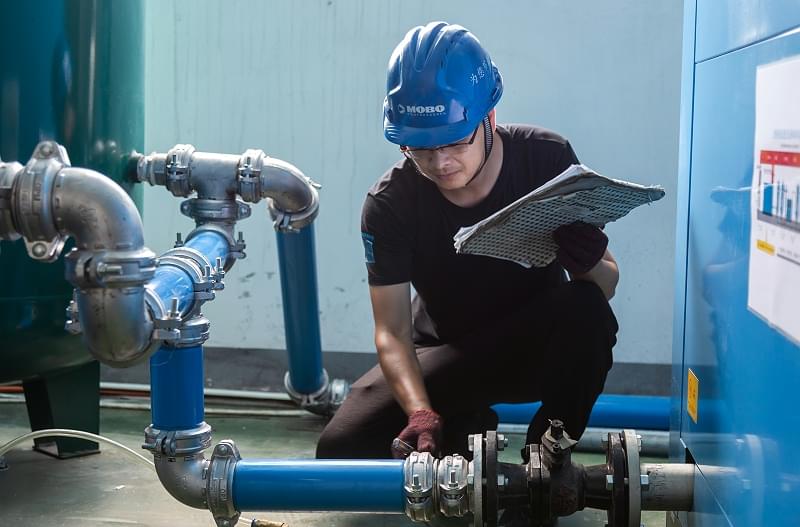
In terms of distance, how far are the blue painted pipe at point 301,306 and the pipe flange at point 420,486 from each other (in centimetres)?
93

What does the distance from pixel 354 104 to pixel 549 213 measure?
135cm

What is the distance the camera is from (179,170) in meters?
1.99

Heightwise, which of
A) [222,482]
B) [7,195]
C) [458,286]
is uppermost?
[7,195]

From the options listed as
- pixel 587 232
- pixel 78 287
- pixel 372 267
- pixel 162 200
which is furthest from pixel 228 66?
pixel 78 287

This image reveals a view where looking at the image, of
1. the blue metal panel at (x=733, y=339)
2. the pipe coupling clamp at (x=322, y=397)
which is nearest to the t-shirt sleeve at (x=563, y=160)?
the blue metal panel at (x=733, y=339)

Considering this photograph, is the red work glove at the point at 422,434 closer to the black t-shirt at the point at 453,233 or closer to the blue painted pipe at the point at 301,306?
the black t-shirt at the point at 453,233

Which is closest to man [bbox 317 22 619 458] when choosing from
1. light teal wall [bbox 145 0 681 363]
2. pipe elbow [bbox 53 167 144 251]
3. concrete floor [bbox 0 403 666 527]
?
concrete floor [bbox 0 403 666 527]

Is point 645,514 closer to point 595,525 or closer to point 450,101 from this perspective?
point 595,525

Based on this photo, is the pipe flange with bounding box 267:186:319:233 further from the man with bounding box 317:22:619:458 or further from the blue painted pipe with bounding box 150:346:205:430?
the blue painted pipe with bounding box 150:346:205:430

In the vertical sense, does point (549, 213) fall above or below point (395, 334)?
above

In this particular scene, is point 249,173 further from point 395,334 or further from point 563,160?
point 563,160

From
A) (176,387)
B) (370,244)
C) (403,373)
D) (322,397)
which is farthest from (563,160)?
(322,397)

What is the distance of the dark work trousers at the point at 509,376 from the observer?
5.68 ft

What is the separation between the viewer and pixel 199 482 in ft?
4.95
